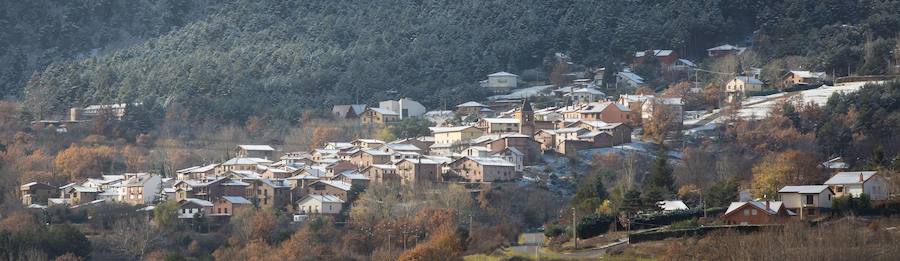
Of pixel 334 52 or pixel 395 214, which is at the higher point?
pixel 334 52

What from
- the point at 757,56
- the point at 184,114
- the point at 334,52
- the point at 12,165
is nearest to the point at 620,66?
the point at 757,56

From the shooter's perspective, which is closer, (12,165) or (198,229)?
(198,229)

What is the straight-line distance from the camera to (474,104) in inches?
3871

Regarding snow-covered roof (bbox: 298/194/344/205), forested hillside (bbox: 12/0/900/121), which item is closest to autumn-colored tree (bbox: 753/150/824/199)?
snow-covered roof (bbox: 298/194/344/205)

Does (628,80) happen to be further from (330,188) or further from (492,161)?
(330,188)

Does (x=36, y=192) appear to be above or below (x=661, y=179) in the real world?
below

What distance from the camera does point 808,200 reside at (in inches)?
2576

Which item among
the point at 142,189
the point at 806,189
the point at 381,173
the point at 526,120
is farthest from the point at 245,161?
the point at 806,189

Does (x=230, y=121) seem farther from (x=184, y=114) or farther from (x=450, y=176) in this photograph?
(x=450, y=176)

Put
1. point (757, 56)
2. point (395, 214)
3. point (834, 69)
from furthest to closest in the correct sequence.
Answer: point (757, 56), point (834, 69), point (395, 214)

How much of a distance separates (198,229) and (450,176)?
1113cm

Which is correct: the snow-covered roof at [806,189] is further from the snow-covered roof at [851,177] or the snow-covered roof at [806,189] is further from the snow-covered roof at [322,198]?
the snow-covered roof at [322,198]

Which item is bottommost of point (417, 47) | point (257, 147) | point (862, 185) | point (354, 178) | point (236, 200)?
point (236, 200)

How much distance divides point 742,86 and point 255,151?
22.3 meters
